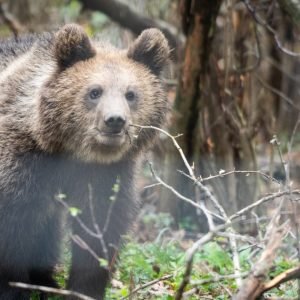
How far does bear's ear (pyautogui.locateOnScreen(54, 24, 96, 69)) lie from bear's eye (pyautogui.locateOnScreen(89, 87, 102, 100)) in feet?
1.22

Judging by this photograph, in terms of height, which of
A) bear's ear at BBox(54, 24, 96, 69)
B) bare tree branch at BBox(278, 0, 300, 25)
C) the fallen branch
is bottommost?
the fallen branch

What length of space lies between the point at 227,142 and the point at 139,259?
3.23 m

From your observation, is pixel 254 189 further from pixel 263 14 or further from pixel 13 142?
pixel 13 142

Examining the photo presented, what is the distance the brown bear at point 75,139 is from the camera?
226 inches

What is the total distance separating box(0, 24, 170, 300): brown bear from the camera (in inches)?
226

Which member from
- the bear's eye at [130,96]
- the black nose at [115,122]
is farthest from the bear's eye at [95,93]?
the black nose at [115,122]

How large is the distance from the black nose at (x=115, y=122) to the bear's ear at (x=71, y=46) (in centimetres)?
77

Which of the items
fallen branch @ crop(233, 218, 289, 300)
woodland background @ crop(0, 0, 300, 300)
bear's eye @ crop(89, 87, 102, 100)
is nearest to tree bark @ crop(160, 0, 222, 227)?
woodland background @ crop(0, 0, 300, 300)

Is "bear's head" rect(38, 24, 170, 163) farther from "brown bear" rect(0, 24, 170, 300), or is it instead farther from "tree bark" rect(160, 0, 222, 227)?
"tree bark" rect(160, 0, 222, 227)

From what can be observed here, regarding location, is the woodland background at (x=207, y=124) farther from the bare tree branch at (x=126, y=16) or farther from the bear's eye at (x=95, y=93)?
the bear's eye at (x=95, y=93)

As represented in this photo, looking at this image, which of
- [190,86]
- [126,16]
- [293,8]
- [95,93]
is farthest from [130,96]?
[126,16]

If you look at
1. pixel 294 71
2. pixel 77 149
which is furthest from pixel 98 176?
pixel 294 71

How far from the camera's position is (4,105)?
6051 millimetres

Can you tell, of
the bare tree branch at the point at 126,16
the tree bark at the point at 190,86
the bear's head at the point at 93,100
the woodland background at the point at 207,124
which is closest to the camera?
the bear's head at the point at 93,100
